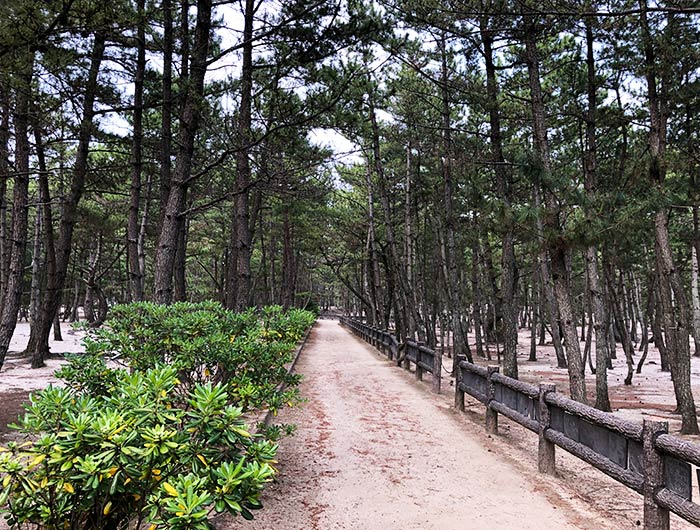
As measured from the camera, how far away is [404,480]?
4.68 meters

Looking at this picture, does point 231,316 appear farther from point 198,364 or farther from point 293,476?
point 293,476

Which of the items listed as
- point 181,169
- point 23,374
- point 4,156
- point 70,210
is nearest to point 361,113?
point 181,169

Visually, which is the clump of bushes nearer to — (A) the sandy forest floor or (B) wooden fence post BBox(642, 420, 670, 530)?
(A) the sandy forest floor

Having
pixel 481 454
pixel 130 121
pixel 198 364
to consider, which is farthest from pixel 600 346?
pixel 130 121

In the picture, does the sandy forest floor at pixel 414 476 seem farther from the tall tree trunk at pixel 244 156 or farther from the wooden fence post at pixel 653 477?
the tall tree trunk at pixel 244 156

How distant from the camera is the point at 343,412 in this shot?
7.63 metres

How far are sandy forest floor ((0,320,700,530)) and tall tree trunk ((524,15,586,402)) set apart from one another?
154cm

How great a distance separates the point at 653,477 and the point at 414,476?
2196 millimetres

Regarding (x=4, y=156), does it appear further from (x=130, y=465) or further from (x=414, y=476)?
(x=414, y=476)

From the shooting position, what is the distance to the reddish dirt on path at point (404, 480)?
3799 mm

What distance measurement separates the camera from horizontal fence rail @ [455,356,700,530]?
3338 millimetres

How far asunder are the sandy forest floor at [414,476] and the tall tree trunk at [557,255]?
154cm

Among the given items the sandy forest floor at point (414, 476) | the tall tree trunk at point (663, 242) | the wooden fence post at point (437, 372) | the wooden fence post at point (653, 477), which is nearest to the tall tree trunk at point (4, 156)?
the sandy forest floor at point (414, 476)

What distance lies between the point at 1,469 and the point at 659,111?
466 inches
